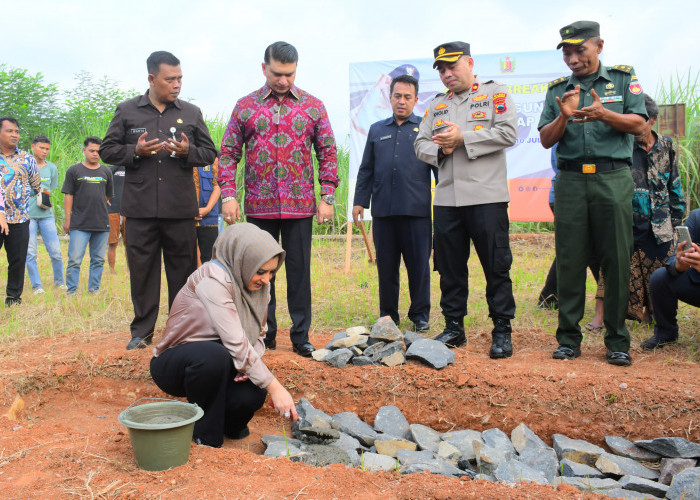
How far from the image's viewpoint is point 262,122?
4.04m

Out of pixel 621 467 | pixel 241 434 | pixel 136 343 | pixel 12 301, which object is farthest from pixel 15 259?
pixel 621 467

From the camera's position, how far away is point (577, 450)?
10.7ft

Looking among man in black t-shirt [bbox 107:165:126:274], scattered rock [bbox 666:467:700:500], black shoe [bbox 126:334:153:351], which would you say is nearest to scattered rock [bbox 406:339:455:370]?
scattered rock [bbox 666:467:700:500]

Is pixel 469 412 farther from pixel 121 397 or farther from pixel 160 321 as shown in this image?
pixel 160 321

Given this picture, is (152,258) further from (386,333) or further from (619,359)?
(619,359)

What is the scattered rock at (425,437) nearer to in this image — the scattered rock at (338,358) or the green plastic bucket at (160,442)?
the scattered rock at (338,358)

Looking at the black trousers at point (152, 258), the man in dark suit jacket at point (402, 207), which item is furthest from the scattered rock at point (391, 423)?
the black trousers at point (152, 258)

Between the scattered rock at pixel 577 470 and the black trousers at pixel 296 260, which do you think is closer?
the scattered rock at pixel 577 470

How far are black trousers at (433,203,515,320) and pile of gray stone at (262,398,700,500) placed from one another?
86 cm

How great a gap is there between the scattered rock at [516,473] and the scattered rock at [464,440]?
31 centimetres

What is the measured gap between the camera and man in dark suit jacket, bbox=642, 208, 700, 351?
390 centimetres

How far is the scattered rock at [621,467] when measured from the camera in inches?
122

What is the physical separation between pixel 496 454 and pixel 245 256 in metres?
1.74

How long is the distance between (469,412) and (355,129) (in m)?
4.73
